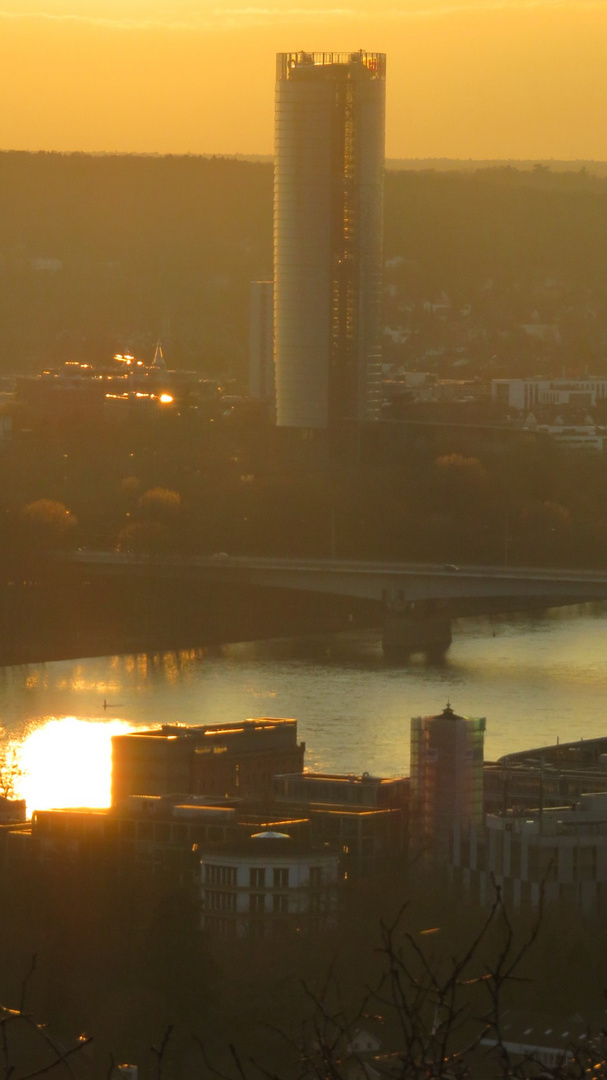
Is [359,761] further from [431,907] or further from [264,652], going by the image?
[264,652]

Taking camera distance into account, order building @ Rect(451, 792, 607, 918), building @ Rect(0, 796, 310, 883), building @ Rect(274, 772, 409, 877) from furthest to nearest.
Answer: building @ Rect(274, 772, 409, 877) < building @ Rect(0, 796, 310, 883) < building @ Rect(451, 792, 607, 918)

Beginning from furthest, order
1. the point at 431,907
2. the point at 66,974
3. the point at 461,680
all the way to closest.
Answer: the point at 461,680 < the point at 431,907 < the point at 66,974

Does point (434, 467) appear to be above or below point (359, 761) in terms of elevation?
above

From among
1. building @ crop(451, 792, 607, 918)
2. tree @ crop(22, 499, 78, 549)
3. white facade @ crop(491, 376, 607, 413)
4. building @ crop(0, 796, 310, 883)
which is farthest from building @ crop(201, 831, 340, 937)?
white facade @ crop(491, 376, 607, 413)

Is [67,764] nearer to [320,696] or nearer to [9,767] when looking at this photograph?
[9,767]

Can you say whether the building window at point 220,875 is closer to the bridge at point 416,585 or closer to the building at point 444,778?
the building at point 444,778

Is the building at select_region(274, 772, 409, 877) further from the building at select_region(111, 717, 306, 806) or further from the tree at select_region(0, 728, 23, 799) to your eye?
the tree at select_region(0, 728, 23, 799)

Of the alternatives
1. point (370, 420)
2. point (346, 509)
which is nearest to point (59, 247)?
point (370, 420)
